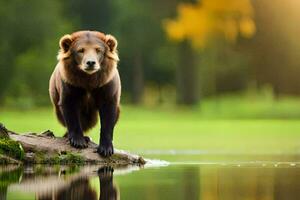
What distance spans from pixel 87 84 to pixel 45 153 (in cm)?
79

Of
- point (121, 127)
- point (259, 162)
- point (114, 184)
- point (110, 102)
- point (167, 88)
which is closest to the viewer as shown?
point (114, 184)

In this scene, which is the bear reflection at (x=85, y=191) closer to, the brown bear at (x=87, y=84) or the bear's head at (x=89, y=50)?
the brown bear at (x=87, y=84)

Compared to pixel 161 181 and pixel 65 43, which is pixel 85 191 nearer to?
pixel 161 181

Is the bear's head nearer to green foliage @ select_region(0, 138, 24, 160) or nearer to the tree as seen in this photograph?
green foliage @ select_region(0, 138, 24, 160)

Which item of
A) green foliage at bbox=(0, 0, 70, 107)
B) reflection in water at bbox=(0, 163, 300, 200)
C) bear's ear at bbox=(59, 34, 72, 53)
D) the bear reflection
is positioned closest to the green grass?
green foliage at bbox=(0, 0, 70, 107)

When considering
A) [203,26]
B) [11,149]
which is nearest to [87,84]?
[11,149]

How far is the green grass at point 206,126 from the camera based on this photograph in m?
15.5

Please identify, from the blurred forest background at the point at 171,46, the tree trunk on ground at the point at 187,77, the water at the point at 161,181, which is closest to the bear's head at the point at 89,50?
the water at the point at 161,181

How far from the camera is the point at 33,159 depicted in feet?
33.2

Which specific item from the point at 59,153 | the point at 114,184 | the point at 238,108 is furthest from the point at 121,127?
the point at 114,184

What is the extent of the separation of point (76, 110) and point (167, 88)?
24.2 m

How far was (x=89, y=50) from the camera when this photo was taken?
382 inches

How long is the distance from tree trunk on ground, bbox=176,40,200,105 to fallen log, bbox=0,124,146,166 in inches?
730

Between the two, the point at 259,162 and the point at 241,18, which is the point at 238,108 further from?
the point at 259,162
